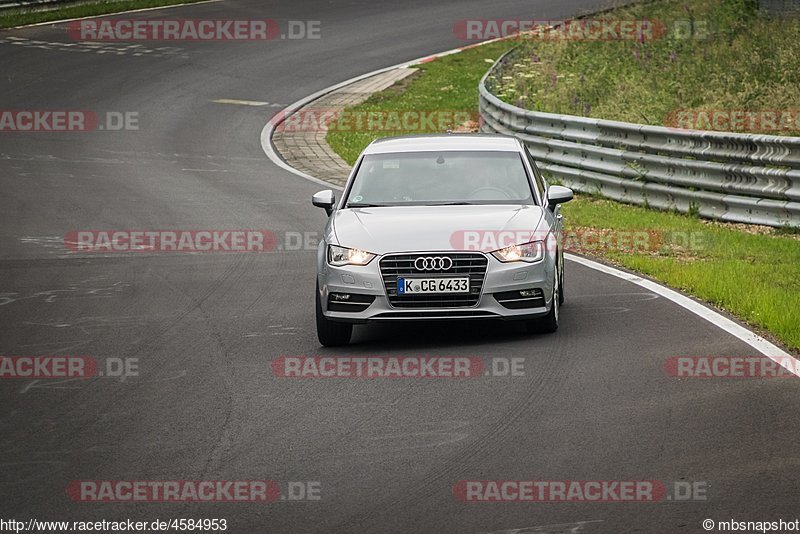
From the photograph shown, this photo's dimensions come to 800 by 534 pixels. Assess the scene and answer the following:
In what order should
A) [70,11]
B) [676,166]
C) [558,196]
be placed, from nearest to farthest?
1. [558,196]
2. [676,166]
3. [70,11]

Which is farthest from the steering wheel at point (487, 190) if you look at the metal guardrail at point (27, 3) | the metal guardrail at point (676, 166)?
the metal guardrail at point (27, 3)

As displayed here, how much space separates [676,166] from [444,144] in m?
6.50

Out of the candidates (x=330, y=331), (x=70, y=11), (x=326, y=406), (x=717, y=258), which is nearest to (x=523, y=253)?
(x=330, y=331)

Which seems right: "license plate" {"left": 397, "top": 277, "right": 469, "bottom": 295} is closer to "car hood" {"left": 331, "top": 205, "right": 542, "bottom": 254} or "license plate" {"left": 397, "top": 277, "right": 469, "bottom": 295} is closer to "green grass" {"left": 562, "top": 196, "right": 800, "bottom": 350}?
"car hood" {"left": 331, "top": 205, "right": 542, "bottom": 254}

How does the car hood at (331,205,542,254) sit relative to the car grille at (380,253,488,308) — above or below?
above

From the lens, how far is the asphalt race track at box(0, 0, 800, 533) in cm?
661

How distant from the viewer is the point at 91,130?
2792 centimetres

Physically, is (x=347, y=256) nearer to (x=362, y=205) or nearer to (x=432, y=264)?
(x=432, y=264)

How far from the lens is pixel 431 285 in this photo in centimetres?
1034

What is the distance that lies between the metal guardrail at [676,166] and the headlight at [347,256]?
7266 mm

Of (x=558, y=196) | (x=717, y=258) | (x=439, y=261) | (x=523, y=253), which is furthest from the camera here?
(x=717, y=258)

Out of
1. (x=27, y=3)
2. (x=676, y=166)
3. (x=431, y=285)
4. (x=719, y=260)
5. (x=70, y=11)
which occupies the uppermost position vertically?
(x=431, y=285)

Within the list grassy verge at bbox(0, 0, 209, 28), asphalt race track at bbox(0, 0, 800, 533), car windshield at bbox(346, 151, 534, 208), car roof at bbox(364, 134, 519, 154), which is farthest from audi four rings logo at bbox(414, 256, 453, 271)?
grassy verge at bbox(0, 0, 209, 28)

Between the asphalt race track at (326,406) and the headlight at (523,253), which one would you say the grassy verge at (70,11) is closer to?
the asphalt race track at (326,406)
